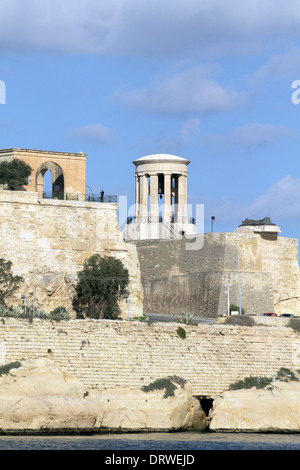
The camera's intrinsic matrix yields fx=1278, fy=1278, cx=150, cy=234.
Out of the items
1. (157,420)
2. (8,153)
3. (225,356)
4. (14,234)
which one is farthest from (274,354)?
(8,153)

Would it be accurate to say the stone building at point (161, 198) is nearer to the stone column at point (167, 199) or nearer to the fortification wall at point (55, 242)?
the stone column at point (167, 199)

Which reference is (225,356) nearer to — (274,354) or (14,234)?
(274,354)

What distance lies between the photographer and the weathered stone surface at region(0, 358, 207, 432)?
4184 centimetres

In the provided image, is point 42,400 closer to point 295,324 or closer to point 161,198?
point 295,324

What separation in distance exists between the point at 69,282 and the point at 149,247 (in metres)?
11.4

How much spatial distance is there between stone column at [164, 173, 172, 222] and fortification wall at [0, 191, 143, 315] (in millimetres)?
11554

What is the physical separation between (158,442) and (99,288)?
45.5 ft

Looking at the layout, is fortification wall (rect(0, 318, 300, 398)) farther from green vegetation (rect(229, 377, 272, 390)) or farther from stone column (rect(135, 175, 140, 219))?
stone column (rect(135, 175, 140, 219))

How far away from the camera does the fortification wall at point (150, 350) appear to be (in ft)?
147

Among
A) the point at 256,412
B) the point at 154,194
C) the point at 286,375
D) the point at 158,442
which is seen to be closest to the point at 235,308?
the point at 286,375

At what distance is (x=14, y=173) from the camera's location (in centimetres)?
5603

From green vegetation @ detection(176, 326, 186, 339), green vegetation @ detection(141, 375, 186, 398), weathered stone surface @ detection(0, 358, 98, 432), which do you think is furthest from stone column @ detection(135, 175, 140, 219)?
weathered stone surface @ detection(0, 358, 98, 432)

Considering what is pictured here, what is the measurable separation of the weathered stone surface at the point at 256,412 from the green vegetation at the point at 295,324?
16.3ft

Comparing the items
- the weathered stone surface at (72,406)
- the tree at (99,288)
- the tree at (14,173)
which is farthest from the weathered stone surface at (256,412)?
the tree at (14,173)
